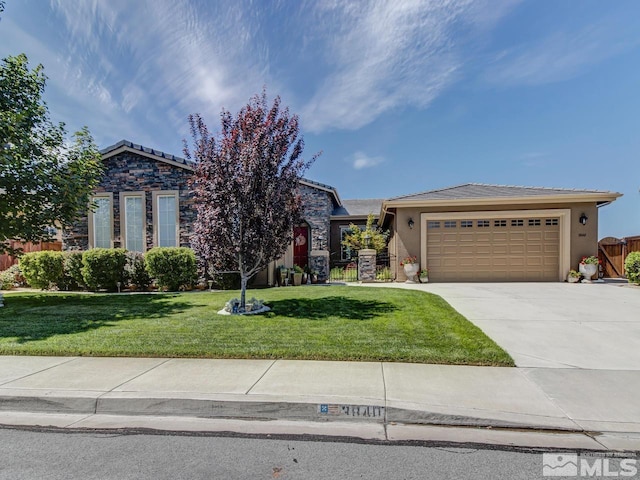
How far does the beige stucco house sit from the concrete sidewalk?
982cm

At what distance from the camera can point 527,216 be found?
13.3 metres

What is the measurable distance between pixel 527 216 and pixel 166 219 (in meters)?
14.4

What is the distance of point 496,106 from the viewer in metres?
14.2

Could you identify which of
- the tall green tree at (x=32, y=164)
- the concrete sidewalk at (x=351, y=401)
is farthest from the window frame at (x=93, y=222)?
the concrete sidewalk at (x=351, y=401)

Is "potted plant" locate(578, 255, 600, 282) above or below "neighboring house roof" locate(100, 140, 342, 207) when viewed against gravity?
below

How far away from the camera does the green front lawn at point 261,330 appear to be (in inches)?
194

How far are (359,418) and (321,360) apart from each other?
1443 millimetres

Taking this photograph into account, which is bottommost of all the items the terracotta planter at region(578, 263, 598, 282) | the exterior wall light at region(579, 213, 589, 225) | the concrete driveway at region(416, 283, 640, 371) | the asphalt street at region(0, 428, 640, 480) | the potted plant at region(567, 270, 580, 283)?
the asphalt street at region(0, 428, 640, 480)

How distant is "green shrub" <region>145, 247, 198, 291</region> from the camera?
11.7 m

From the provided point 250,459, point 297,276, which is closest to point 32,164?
point 297,276

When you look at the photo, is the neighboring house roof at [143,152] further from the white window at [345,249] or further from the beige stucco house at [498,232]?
the white window at [345,249]

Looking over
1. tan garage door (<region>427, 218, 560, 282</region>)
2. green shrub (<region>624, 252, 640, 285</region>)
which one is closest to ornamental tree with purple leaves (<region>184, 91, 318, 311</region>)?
tan garage door (<region>427, 218, 560, 282</region>)

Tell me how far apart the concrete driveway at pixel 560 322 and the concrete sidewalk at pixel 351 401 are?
61 centimetres

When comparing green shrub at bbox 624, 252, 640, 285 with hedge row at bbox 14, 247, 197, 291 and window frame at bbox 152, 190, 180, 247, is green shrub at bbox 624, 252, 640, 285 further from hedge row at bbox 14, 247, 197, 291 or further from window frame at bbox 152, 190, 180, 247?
window frame at bbox 152, 190, 180, 247
